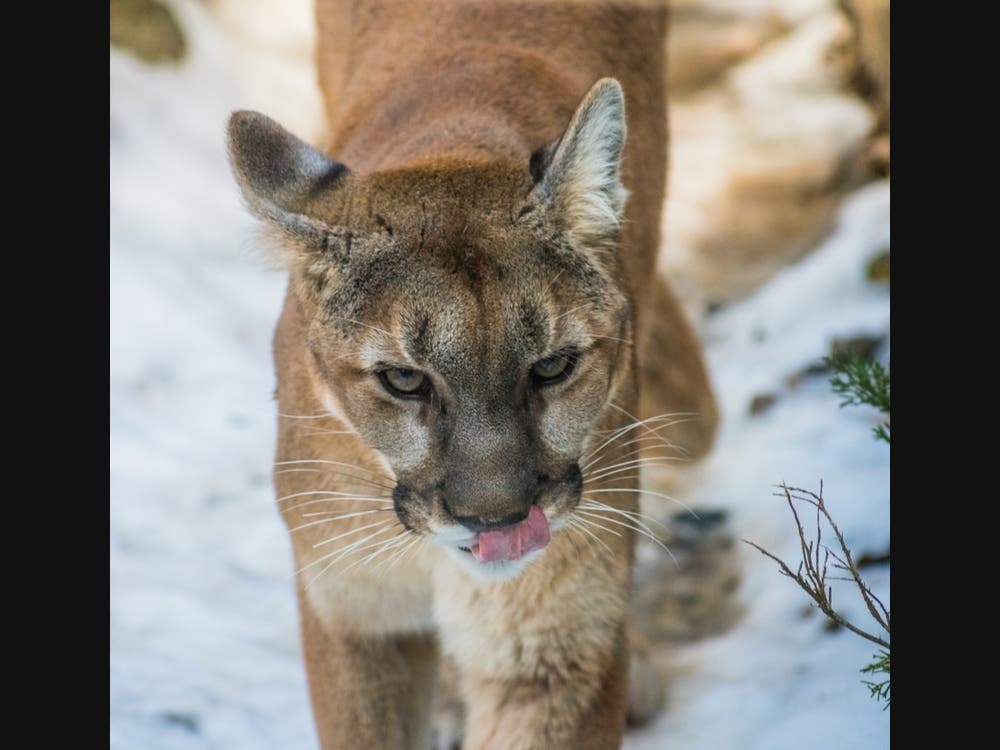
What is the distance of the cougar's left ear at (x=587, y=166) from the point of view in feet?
10.7

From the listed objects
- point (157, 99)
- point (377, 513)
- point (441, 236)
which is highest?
point (157, 99)

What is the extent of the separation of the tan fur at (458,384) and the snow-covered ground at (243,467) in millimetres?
367

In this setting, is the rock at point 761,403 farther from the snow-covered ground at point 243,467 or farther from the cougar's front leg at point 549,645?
the cougar's front leg at point 549,645

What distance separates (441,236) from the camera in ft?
10.6

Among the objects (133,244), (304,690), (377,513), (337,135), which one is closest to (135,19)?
(133,244)

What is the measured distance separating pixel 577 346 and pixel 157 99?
175 inches

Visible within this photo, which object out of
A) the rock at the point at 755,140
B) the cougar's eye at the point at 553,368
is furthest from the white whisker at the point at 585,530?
the rock at the point at 755,140

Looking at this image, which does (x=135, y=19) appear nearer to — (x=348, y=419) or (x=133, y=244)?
(x=133, y=244)

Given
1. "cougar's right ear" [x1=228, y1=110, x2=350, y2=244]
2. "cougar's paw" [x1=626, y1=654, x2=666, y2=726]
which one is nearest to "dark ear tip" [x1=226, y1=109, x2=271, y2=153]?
"cougar's right ear" [x1=228, y1=110, x2=350, y2=244]

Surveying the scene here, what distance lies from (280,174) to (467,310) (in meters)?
0.63

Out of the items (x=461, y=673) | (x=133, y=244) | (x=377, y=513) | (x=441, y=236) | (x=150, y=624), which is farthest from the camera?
(x=133, y=244)

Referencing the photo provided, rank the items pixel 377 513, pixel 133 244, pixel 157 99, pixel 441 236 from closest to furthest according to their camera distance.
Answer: pixel 441 236
pixel 377 513
pixel 133 244
pixel 157 99

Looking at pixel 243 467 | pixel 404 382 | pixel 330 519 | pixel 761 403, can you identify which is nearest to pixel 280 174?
pixel 404 382

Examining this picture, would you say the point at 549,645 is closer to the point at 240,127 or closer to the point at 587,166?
the point at 587,166
